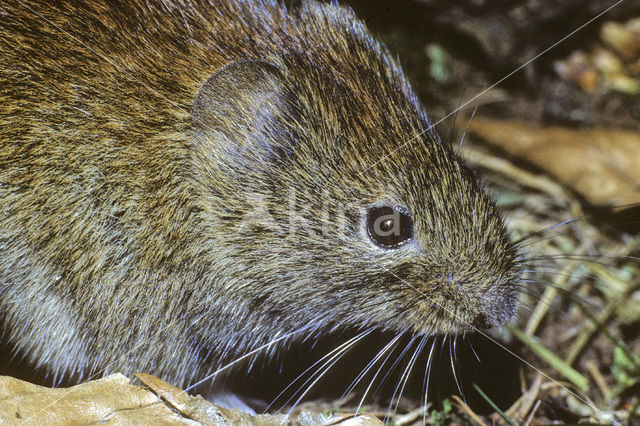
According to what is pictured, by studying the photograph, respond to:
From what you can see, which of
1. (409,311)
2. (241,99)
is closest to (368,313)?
(409,311)

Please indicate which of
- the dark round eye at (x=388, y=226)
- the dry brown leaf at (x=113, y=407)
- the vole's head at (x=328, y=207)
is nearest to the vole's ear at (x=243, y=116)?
the vole's head at (x=328, y=207)

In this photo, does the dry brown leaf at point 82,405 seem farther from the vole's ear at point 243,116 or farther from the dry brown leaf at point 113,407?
the vole's ear at point 243,116

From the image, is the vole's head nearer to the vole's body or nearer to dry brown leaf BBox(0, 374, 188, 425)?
the vole's body

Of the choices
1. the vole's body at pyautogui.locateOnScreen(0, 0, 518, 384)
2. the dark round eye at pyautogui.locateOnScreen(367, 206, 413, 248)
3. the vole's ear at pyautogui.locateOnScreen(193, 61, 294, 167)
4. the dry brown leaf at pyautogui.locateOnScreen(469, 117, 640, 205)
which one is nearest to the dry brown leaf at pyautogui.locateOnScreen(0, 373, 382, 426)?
the vole's body at pyautogui.locateOnScreen(0, 0, 518, 384)

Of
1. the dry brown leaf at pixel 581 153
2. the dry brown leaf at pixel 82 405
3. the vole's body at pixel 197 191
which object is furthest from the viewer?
the dry brown leaf at pixel 581 153

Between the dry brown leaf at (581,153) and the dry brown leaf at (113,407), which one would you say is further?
the dry brown leaf at (581,153)

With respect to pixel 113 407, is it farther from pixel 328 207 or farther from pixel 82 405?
pixel 328 207

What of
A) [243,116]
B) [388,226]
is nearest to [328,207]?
[388,226]
